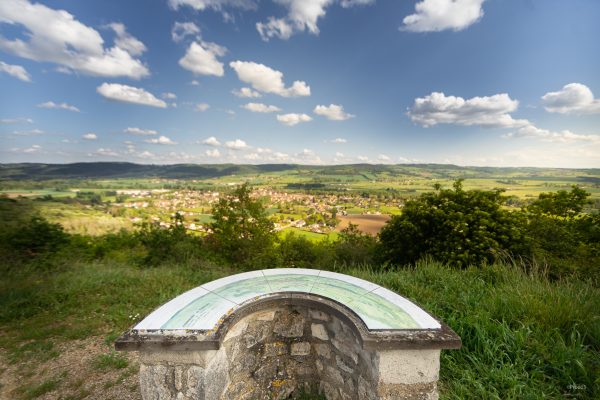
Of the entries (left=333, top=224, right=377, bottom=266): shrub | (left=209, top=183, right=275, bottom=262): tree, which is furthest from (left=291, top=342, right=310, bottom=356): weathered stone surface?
(left=333, top=224, right=377, bottom=266): shrub

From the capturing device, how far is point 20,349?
412 centimetres

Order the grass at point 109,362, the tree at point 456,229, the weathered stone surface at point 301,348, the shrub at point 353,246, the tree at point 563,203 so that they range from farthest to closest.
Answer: the shrub at point 353,246 < the tree at point 563,203 < the tree at point 456,229 < the grass at point 109,362 < the weathered stone surface at point 301,348

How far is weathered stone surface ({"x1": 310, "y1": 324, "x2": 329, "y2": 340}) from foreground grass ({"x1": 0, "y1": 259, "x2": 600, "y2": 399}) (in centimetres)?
124

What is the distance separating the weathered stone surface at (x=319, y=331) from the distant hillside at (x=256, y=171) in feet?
192

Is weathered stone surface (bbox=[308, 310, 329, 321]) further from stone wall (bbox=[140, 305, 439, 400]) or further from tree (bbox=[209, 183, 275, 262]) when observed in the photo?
tree (bbox=[209, 183, 275, 262])

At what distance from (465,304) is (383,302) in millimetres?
1677

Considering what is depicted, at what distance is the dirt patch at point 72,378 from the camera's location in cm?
320

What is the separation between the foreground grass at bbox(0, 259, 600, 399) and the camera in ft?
7.72

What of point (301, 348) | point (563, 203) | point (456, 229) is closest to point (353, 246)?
point (456, 229)

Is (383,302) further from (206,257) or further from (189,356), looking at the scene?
(206,257)

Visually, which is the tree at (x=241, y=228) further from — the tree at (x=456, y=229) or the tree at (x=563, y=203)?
the tree at (x=563, y=203)

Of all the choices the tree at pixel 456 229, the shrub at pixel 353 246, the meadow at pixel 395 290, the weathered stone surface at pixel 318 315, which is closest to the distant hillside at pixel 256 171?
the shrub at pixel 353 246

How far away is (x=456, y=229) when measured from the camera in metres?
8.80

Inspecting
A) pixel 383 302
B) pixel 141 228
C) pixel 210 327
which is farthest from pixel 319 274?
pixel 141 228
